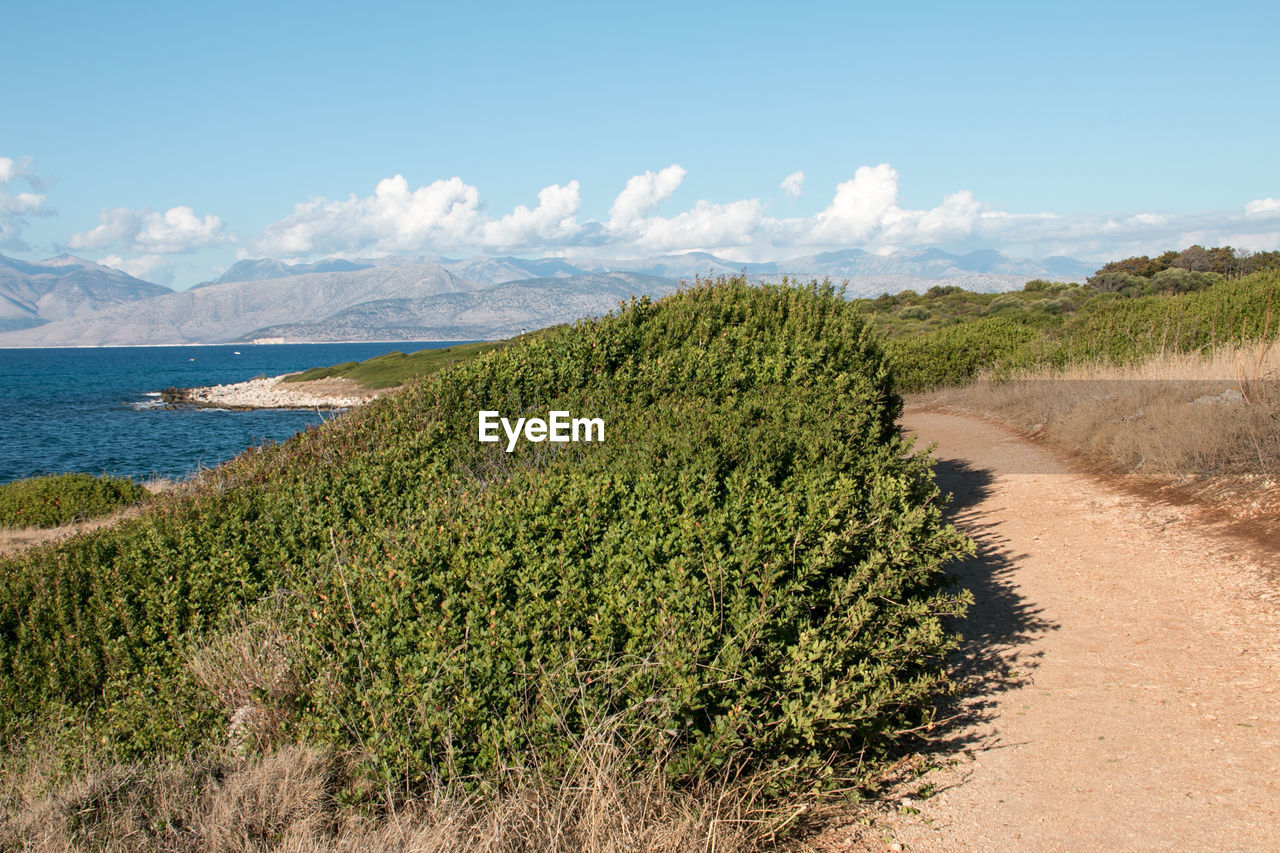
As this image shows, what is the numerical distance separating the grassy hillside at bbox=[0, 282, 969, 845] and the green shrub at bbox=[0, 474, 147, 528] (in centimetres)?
1098

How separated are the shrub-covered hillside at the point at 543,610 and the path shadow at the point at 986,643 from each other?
0.27 metres

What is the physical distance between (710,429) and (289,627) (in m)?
2.76

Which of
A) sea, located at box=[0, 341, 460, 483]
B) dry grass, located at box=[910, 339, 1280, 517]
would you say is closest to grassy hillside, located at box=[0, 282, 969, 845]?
dry grass, located at box=[910, 339, 1280, 517]

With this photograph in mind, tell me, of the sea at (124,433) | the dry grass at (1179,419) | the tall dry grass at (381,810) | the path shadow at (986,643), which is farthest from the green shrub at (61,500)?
the dry grass at (1179,419)

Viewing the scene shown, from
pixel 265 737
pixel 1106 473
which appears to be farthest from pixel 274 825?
pixel 1106 473

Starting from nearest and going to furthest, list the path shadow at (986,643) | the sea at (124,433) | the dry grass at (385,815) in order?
the dry grass at (385,815)
the path shadow at (986,643)
the sea at (124,433)

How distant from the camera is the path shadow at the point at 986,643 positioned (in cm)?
464

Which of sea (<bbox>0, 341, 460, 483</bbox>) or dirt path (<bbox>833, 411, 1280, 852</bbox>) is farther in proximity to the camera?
sea (<bbox>0, 341, 460, 483</bbox>)

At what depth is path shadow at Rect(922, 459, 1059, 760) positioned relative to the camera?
4.64 meters

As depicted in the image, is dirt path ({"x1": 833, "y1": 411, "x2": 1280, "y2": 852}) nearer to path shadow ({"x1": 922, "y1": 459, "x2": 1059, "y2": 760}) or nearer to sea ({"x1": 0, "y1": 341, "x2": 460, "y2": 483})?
path shadow ({"x1": 922, "y1": 459, "x2": 1059, "y2": 760})

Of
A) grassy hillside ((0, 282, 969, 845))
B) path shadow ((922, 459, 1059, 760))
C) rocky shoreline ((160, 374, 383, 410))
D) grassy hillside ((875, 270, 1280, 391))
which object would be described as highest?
grassy hillside ((875, 270, 1280, 391))

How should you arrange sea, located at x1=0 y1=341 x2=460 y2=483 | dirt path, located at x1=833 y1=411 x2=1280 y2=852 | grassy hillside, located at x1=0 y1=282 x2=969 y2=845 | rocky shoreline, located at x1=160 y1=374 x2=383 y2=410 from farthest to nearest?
rocky shoreline, located at x1=160 y1=374 x2=383 y2=410
sea, located at x1=0 y1=341 x2=460 y2=483
dirt path, located at x1=833 y1=411 x2=1280 y2=852
grassy hillside, located at x1=0 y1=282 x2=969 y2=845

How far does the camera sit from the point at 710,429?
210 inches

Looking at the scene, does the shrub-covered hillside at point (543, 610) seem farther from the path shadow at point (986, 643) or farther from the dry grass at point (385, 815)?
the path shadow at point (986, 643)
